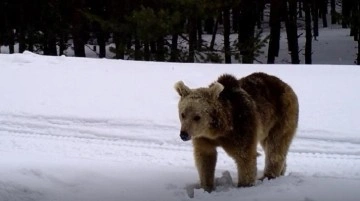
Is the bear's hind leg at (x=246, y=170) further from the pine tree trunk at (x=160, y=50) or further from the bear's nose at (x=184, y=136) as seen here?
the pine tree trunk at (x=160, y=50)

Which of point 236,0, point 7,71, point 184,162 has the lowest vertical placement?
point 184,162

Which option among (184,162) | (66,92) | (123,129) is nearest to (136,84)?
(66,92)

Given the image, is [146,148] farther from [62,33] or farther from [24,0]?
[62,33]

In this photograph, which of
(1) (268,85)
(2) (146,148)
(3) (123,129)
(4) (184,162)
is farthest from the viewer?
(3) (123,129)

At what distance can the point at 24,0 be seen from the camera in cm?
2345

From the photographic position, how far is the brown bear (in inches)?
208

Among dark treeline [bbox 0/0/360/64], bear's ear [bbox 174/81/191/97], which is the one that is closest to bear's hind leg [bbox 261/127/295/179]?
bear's ear [bbox 174/81/191/97]

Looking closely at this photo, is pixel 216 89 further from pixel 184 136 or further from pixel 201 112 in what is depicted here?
pixel 184 136

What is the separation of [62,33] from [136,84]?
14160 millimetres

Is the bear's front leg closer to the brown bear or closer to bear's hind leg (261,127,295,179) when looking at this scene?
the brown bear

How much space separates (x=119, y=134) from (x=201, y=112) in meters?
4.53

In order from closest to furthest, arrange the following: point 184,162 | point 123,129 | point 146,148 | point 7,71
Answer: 1. point 184,162
2. point 146,148
3. point 123,129
4. point 7,71

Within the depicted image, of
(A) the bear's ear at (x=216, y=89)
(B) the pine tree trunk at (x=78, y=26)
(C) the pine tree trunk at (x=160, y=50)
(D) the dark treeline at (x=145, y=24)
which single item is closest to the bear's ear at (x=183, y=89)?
(A) the bear's ear at (x=216, y=89)

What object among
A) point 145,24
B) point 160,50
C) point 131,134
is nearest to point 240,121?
point 131,134
